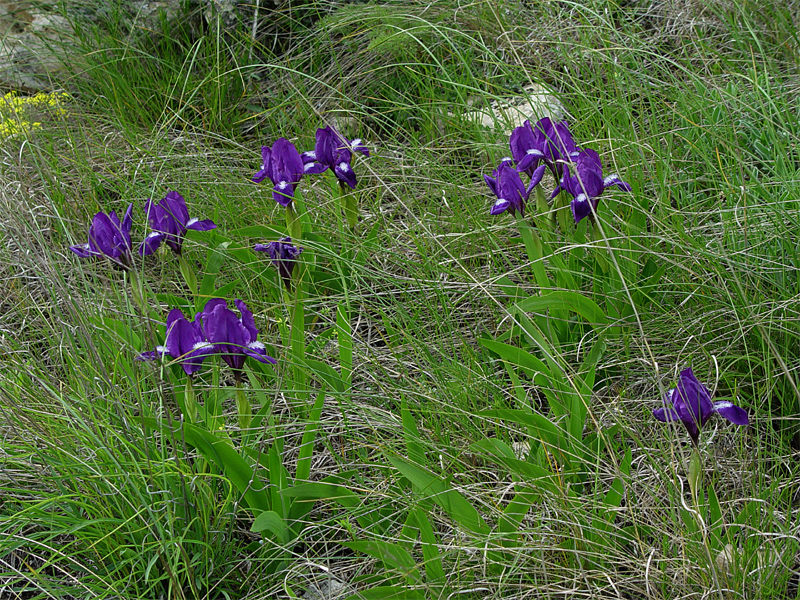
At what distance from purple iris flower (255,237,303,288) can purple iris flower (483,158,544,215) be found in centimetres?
50

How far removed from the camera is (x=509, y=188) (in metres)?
1.76

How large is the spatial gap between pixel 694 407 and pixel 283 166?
4.06 feet

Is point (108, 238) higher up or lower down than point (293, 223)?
higher up

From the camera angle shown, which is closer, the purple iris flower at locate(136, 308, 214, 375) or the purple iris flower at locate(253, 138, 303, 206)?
the purple iris flower at locate(136, 308, 214, 375)

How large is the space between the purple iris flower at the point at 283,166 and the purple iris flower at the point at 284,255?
18 cm

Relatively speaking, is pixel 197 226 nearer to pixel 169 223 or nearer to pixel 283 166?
pixel 169 223

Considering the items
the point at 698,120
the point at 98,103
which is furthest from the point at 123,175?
the point at 698,120

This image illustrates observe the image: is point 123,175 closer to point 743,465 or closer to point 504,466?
point 504,466

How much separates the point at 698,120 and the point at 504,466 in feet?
4.56

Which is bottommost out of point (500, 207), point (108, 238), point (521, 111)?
point (521, 111)

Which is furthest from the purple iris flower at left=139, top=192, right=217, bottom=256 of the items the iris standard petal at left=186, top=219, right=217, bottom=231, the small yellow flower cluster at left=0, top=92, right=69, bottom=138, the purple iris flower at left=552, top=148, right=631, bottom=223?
the small yellow flower cluster at left=0, top=92, right=69, bottom=138

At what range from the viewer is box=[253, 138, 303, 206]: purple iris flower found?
1.97 m

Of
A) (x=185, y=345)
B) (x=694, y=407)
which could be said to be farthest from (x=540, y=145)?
(x=185, y=345)

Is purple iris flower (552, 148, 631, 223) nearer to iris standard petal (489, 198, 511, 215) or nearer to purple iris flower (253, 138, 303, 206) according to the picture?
iris standard petal (489, 198, 511, 215)
